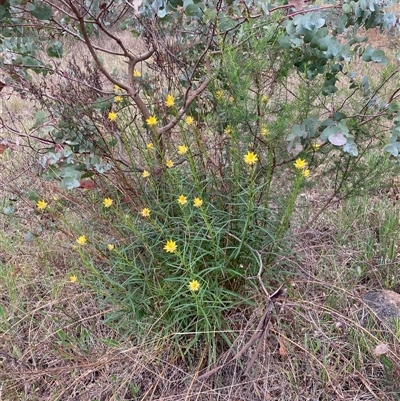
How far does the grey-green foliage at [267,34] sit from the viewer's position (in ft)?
5.00

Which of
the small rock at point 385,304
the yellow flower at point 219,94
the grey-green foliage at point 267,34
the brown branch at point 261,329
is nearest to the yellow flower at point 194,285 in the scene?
the brown branch at point 261,329

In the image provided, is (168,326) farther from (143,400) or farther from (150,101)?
(150,101)

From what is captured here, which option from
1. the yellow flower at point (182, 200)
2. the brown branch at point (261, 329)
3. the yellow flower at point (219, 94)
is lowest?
A: the brown branch at point (261, 329)

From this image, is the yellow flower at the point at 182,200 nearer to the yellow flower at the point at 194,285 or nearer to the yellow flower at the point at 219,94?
the yellow flower at the point at 194,285

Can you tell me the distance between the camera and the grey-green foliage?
60.0 inches

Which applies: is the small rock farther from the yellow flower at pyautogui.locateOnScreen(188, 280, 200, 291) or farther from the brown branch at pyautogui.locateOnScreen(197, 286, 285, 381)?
the yellow flower at pyautogui.locateOnScreen(188, 280, 200, 291)

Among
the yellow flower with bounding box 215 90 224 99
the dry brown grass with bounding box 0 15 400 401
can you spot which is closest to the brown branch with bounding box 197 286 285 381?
the dry brown grass with bounding box 0 15 400 401

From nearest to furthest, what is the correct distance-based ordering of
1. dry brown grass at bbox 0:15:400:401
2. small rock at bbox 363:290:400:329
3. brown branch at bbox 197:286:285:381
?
brown branch at bbox 197:286:285:381 < dry brown grass at bbox 0:15:400:401 < small rock at bbox 363:290:400:329

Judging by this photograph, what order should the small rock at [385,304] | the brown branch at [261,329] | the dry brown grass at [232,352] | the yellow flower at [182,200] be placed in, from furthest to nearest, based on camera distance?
the small rock at [385,304] → the dry brown grass at [232,352] → the yellow flower at [182,200] → the brown branch at [261,329]

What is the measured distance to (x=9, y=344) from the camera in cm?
196

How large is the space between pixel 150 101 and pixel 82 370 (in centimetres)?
123

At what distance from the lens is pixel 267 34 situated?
5.33 ft

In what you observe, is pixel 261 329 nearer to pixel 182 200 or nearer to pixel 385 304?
pixel 182 200

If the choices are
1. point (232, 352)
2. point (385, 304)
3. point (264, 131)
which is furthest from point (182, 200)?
point (385, 304)
